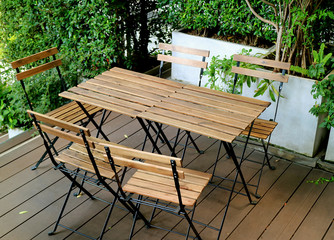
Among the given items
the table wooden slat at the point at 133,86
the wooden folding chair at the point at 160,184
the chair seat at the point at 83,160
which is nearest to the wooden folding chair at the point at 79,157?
the chair seat at the point at 83,160

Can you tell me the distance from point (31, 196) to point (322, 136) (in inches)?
129

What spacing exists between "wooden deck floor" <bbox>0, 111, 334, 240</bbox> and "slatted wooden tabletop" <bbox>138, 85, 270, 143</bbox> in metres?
0.96

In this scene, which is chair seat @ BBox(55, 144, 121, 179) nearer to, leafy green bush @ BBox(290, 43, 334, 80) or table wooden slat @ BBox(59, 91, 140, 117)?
table wooden slat @ BBox(59, 91, 140, 117)

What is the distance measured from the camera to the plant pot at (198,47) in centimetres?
566

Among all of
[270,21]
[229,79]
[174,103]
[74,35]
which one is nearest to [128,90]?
[174,103]

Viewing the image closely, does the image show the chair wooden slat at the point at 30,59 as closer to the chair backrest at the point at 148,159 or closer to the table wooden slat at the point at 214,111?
the table wooden slat at the point at 214,111

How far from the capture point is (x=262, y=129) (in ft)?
13.7

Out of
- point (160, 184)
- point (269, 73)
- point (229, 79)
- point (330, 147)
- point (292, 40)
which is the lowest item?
point (330, 147)

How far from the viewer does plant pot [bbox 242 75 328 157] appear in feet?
14.9

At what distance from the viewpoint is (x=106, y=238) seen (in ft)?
12.1

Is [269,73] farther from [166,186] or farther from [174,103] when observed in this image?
[166,186]

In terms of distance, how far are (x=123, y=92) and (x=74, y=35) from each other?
2.38 m

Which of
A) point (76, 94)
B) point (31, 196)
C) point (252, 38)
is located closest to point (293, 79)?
point (252, 38)

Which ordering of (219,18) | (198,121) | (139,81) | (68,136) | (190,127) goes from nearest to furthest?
(68,136)
(190,127)
(198,121)
(139,81)
(219,18)
